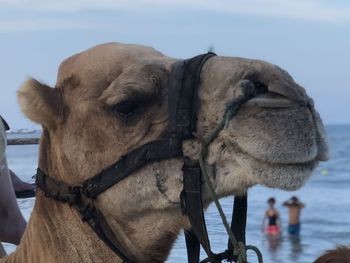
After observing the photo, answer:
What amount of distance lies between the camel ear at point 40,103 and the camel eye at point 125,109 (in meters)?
0.30

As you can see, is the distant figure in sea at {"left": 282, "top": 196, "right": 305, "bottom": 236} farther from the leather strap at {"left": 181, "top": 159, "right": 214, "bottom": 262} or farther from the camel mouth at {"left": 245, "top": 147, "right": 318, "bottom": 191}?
the camel mouth at {"left": 245, "top": 147, "right": 318, "bottom": 191}

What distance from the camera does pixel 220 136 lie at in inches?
124

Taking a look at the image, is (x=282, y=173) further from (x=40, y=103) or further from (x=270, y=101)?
(x=40, y=103)

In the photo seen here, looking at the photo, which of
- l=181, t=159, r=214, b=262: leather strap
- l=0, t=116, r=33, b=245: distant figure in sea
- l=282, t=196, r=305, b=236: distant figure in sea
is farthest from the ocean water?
l=181, t=159, r=214, b=262: leather strap

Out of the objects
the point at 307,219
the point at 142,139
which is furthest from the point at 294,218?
the point at 142,139

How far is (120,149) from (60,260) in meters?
0.53

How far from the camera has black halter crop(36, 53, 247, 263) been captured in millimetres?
3227

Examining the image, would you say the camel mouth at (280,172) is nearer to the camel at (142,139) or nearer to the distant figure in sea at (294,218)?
the camel at (142,139)

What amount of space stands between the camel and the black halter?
27mm

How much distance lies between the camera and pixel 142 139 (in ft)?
11.1

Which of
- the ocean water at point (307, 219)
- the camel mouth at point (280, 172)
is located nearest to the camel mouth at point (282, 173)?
the camel mouth at point (280, 172)

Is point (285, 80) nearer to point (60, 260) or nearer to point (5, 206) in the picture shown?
point (60, 260)

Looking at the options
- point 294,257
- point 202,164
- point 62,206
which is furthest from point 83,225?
point 294,257

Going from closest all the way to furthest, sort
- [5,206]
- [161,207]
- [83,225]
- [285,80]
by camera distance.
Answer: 1. [285,80]
2. [161,207]
3. [83,225]
4. [5,206]
